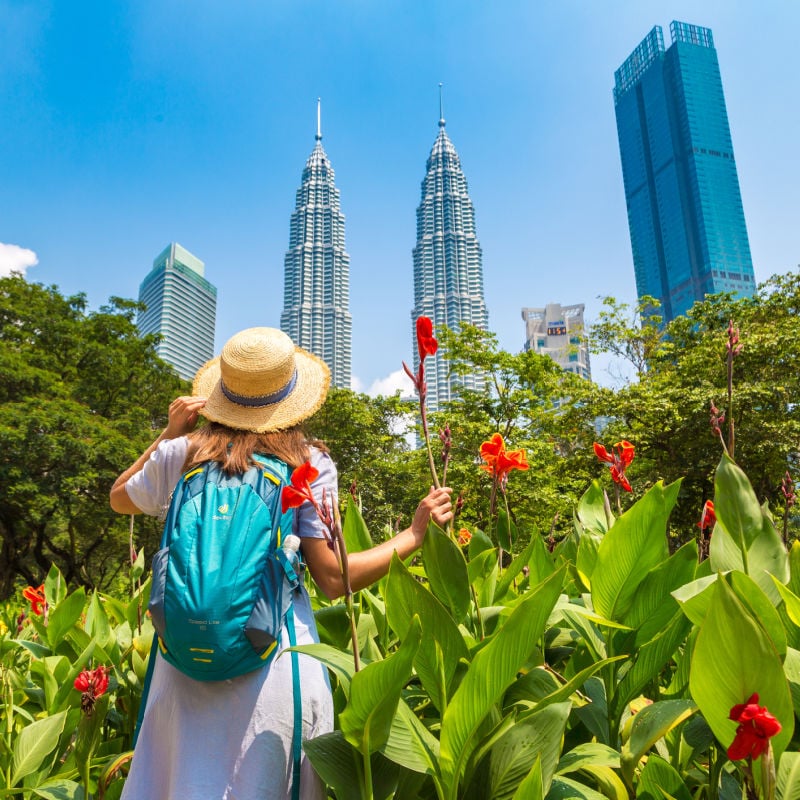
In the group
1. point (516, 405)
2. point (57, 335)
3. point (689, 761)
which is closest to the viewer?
point (689, 761)

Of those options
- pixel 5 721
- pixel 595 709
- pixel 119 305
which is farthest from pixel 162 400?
pixel 595 709

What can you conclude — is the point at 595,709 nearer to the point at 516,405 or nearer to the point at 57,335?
the point at 516,405

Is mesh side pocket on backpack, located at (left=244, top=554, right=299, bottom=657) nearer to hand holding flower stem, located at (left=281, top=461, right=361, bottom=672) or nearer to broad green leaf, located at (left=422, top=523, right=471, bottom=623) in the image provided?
hand holding flower stem, located at (left=281, top=461, right=361, bottom=672)

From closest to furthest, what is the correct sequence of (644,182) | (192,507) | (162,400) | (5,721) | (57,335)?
(192,507) → (5,721) → (57,335) → (162,400) → (644,182)

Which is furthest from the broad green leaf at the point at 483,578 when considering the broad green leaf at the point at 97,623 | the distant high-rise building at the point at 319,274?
the distant high-rise building at the point at 319,274

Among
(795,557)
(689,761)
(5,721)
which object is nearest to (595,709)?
(689,761)

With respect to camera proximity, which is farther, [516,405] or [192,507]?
[516,405]

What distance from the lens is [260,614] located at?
1.01m

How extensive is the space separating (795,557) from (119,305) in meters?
15.8

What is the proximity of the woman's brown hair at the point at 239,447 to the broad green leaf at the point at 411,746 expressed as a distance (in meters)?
0.53

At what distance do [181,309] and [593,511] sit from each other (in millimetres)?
38497

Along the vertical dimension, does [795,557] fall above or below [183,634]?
above

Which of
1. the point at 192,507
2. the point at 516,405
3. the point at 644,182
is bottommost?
the point at 192,507

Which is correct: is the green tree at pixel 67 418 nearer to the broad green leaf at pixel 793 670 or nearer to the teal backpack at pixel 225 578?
the teal backpack at pixel 225 578
